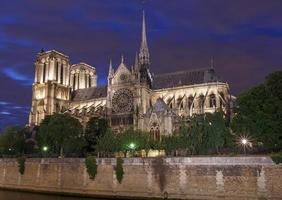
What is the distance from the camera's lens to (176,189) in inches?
1093

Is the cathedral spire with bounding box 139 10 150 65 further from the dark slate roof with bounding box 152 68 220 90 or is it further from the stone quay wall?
the stone quay wall

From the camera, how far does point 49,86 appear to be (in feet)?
251

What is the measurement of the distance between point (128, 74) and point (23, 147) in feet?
72.5

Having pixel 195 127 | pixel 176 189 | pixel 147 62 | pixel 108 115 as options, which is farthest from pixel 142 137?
pixel 147 62

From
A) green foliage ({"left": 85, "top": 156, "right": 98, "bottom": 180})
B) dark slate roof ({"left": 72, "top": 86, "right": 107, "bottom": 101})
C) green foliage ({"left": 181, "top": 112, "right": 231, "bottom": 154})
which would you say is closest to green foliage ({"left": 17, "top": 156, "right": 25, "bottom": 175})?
green foliage ({"left": 85, "top": 156, "right": 98, "bottom": 180})

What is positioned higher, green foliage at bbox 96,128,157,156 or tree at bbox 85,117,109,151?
tree at bbox 85,117,109,151

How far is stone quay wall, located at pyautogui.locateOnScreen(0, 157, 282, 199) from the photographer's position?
81.0 ft

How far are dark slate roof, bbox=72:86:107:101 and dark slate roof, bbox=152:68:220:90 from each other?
41.3 feet

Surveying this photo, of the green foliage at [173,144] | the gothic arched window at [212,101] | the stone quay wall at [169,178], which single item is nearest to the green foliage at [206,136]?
the green foliage at [173,144]

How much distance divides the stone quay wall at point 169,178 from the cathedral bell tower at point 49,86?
129ft

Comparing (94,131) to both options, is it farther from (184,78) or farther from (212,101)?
(184,78)

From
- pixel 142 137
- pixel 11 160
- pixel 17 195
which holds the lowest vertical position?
pixel 17 195

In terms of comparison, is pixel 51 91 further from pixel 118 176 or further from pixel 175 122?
pixel 118 176

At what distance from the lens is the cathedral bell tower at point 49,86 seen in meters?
76.1
